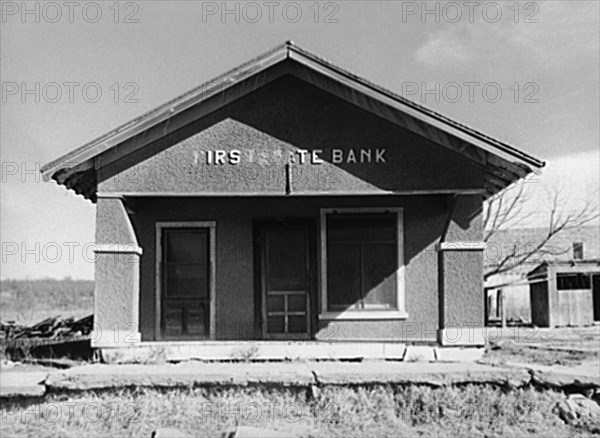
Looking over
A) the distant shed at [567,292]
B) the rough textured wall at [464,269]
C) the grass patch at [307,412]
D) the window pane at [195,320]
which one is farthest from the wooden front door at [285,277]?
the distant shed at [567,292]

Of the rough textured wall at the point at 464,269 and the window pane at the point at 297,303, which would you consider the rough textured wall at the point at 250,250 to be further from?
the rough textured wall at the point at 464,269

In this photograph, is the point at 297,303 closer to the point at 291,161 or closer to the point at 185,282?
the point at 185,282

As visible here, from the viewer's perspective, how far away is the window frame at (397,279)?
13.9 metres

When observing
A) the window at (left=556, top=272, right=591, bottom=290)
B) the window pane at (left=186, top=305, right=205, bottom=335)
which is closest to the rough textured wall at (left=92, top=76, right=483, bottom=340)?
the window pane at (left=186, top=305, right=205, bottom=335)

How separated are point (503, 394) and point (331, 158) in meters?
4.53

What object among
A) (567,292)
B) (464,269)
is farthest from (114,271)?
(567,292)

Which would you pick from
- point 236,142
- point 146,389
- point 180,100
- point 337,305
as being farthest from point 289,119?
point 146,389

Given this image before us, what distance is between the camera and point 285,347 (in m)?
12.8

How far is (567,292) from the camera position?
1138 inches

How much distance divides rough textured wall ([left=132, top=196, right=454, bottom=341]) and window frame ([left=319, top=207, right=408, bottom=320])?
Answer: 4.5 inches

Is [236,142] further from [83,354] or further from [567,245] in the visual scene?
[567,245]

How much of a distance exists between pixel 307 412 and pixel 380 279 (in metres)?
4.30

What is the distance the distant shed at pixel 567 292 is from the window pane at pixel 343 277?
653 inches

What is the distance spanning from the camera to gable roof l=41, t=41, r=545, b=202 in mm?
12211
